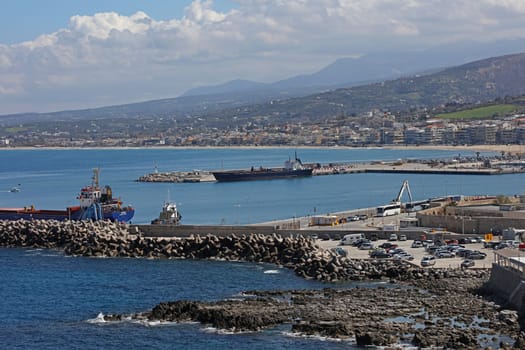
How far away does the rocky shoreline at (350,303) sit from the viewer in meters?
20.0

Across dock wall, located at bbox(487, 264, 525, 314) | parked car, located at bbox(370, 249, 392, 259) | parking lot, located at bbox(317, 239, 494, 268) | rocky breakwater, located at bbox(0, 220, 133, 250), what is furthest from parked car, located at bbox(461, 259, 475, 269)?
rocky breakwater, located at bbox(0, 220, 133, 250)

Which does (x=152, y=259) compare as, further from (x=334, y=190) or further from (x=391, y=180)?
(x=391, y=180)

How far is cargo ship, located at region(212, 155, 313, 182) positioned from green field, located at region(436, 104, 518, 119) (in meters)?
64.6

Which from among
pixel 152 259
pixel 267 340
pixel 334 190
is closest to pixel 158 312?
pixel 267 340

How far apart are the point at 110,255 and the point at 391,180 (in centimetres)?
4607

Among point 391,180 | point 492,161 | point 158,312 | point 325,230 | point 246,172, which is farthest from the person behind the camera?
point 492,161

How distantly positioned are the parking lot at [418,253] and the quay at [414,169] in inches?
1932

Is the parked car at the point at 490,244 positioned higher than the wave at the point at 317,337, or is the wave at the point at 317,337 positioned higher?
the parked car at the point at 490,244

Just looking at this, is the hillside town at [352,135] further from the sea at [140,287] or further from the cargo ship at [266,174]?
the sea at [140,287]

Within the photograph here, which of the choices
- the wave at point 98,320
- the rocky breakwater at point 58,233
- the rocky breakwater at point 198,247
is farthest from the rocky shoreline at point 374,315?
the rocky breakwater at point 58,233

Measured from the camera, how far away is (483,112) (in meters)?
150

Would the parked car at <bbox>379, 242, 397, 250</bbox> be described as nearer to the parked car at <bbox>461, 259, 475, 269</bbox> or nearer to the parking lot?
the parking lot

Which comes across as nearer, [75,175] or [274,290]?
[274,290]

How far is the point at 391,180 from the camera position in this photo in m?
76.2
